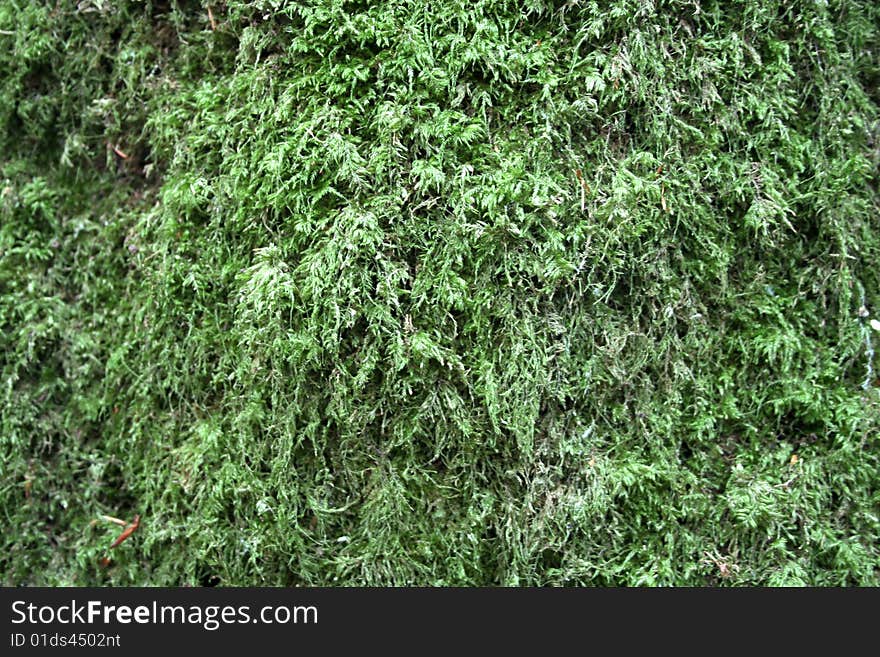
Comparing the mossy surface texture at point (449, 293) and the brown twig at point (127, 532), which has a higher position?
the mossy surface texture at point (449, 293)

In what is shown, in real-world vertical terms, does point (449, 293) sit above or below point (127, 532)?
above

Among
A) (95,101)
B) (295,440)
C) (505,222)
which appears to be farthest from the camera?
(95,101)

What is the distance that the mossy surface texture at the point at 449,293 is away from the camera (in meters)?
1.69

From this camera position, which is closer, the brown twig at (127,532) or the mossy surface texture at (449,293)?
the mossy surface texture at (449,293)

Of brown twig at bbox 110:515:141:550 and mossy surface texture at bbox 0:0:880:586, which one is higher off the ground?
mossy surface texture at bbox 0:0:880:586

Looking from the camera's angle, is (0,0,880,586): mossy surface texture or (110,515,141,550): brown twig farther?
(110,515,141,550): brown twig

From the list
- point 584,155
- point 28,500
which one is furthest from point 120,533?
point 584,155

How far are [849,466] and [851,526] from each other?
0.56 ft

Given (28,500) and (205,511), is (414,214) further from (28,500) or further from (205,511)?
(28,500)

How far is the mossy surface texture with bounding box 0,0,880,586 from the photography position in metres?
1.69

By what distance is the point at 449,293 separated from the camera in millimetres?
1676

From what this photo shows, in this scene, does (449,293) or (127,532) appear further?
(127,532)

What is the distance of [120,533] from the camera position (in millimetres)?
2006

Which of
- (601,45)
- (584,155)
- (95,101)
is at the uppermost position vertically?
(95,101)
